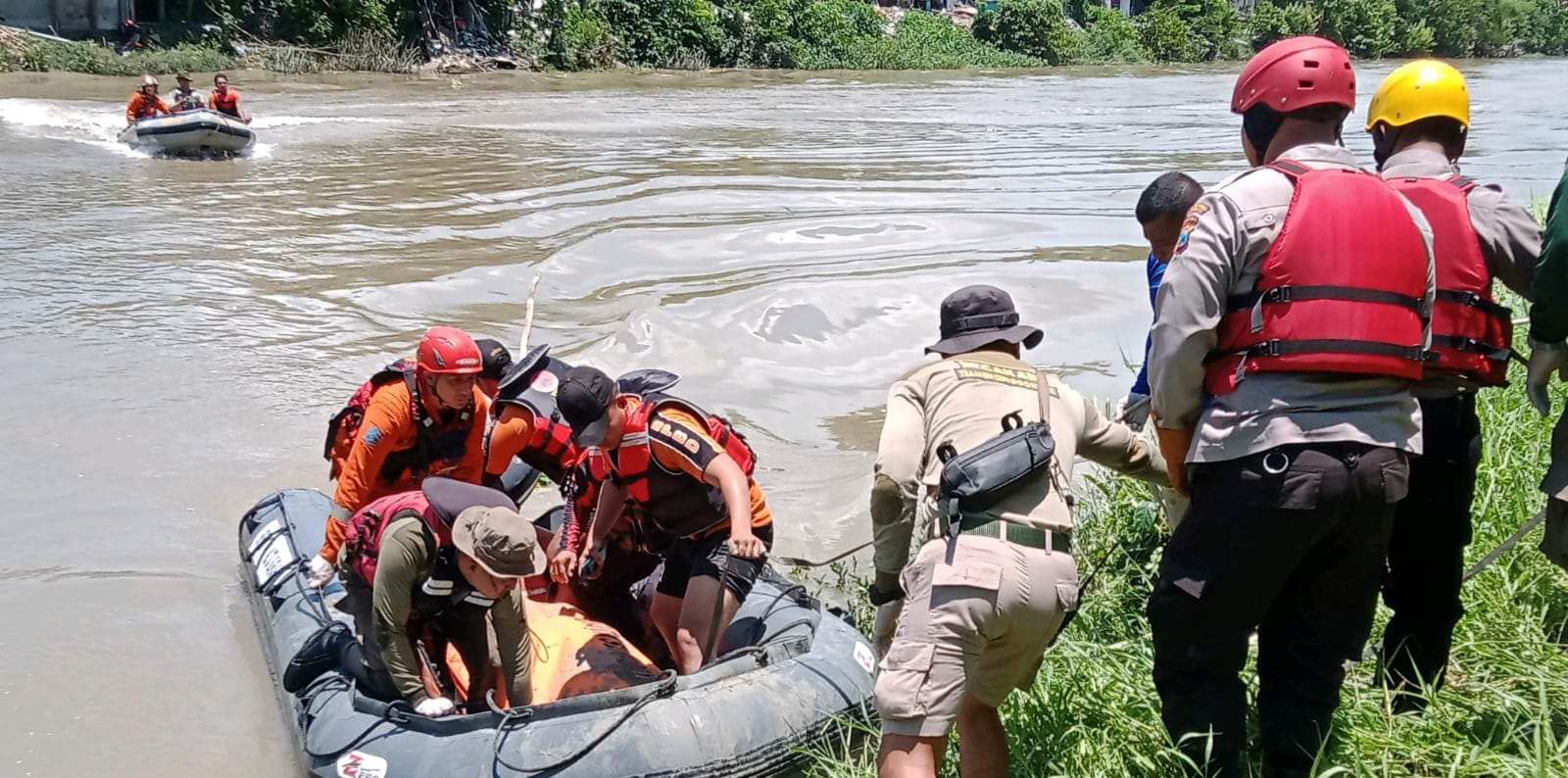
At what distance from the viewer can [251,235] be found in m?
13.3

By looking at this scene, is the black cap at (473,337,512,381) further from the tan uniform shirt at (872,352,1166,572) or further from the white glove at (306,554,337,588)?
the tan uniform shirt at (872,352,1166,572)

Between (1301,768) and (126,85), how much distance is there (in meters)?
28.7

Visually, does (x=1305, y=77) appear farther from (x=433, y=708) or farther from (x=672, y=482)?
(x=433, y=708)

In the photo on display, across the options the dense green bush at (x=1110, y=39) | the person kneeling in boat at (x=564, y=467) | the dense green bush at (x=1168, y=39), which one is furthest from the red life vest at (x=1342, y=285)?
the dense green bush at (x=1168, y=39)

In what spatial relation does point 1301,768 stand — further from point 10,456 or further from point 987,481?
point 10,456

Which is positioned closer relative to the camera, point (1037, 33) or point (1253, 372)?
point (1253, 372)

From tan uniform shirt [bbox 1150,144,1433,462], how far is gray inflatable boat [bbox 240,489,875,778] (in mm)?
1900

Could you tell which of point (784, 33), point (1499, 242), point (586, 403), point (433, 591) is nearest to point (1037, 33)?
point (784, 33)

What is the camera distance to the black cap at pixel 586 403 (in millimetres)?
4105

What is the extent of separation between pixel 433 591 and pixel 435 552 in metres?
0.13

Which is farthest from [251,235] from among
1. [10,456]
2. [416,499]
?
[416,499]

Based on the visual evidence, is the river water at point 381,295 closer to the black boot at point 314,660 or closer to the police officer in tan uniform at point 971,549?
the black boot at point 314,660

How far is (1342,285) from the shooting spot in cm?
255

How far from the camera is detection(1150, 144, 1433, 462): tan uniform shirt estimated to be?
8.46ft
